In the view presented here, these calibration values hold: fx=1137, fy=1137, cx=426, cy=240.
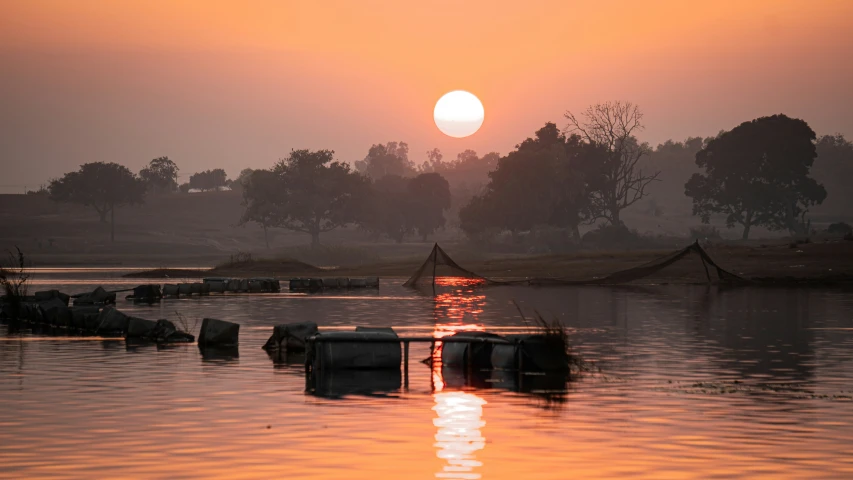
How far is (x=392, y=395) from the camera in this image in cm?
2456

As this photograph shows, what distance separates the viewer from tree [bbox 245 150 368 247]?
187 metres

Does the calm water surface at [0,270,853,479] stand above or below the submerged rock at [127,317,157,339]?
below

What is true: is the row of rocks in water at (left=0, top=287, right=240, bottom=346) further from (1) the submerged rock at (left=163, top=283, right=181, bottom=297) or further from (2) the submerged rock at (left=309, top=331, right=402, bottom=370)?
(1) the submerged rock at (left=163, top=283, right=181, bottom=297)

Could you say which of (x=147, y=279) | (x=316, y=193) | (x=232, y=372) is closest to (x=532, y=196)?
(x=316, y=193)

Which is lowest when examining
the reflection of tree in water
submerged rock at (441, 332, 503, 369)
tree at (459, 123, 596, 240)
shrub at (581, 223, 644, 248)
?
Result: the reflection of tree in water

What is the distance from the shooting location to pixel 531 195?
15275 cm

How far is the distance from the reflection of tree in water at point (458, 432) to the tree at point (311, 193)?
529 feet

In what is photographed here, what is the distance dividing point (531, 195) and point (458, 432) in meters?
134

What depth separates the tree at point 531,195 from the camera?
15288 centimetres

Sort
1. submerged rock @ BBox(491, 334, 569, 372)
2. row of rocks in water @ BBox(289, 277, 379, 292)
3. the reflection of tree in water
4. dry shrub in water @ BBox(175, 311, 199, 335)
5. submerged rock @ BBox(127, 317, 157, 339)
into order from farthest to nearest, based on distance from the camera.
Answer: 1. row of rocks in water @ BBox(289, 277, 379, 292)
2. dry shrub in water @ BBox(175, 311, 199, 335)
3. submerged rock @ BBox(127, 317, 157, 339)
4. submerged rock @ BBox(491, 334, 569, 372)
5. the reflection of tree in water

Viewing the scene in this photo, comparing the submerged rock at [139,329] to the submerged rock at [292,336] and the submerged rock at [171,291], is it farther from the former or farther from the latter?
the submerged rock at [171,291]

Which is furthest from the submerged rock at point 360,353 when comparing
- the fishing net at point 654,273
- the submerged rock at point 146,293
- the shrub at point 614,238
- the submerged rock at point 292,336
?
the shrub at point 614,238

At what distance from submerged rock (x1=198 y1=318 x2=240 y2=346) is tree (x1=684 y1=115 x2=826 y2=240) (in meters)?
135

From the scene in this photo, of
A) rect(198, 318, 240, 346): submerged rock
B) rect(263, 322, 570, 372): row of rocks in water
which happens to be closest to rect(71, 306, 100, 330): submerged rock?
rect(198, 318, 240, 346): submerged rock
